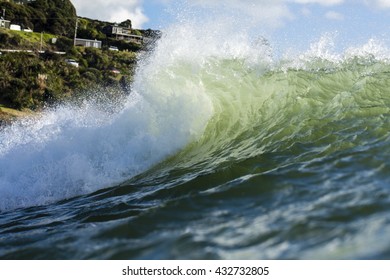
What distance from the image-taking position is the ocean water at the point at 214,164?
14.6 feet

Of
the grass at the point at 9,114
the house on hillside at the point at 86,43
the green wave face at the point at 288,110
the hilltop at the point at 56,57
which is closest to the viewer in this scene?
the green wave face at the point at 288,110

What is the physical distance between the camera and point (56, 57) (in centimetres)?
6097

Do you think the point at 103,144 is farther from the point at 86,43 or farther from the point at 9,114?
the point at 86,43

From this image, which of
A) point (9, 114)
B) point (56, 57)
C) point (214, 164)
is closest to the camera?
point (214, 164)

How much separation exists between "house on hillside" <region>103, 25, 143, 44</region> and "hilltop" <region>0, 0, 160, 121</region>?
0.15 m

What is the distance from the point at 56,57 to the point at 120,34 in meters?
33.7

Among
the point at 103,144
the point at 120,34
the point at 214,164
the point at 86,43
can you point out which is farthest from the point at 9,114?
the point at 120,34

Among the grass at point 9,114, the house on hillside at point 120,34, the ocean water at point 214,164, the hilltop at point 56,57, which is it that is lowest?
the ocean water at point 214,164

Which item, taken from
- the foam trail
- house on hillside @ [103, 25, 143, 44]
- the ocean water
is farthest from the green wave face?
house on hillside @ [103, 25, 143, 44]

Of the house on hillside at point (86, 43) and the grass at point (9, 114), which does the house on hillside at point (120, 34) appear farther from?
the grass at point (9, 114)

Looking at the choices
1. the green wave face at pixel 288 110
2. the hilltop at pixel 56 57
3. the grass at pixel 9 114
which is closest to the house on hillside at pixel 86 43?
the hilltop at pixel 56 57

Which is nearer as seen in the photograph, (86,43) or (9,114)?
(9,114)

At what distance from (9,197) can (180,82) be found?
4188mm

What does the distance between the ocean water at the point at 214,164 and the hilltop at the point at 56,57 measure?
2.50m
